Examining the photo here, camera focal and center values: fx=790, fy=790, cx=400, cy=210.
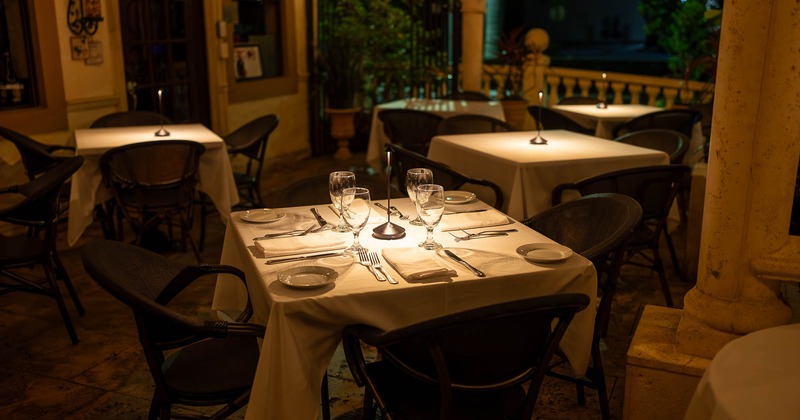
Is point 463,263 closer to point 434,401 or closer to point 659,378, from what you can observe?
point 434,401

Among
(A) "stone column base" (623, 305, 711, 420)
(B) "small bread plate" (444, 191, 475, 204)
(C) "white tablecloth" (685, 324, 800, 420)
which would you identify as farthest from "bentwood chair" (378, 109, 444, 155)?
(C) "white tablecloth" (685, 324, 800, 420)

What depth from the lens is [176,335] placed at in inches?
91.4

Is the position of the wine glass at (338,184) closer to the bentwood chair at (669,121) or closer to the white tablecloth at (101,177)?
the white tablecloth at (101,177)

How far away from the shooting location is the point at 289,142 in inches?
333

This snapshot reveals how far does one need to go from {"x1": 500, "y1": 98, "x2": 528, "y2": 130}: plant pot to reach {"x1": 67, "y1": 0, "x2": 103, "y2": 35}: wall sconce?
417 centimetres

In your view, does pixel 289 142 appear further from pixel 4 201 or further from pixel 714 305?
pixel 714 305

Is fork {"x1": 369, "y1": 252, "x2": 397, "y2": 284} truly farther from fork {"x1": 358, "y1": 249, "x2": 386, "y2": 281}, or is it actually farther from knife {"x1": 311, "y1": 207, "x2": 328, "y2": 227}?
knife {"x1": 311, "y1": 207, "x2": 328, "y2": 227}

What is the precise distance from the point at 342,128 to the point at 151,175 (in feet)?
13.9

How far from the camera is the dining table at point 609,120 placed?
5914 millimetres

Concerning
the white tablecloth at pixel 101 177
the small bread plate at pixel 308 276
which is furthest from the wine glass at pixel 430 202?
the white tablecloth at pixel 101 177

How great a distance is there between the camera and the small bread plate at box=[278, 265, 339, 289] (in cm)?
217

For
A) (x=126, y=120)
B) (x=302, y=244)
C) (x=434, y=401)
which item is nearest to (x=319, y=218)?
(x=302, y=244)

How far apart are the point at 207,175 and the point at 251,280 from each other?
2520 mm

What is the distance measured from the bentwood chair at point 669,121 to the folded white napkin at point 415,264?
3795 mm
